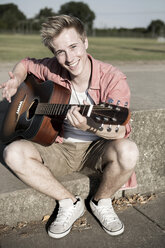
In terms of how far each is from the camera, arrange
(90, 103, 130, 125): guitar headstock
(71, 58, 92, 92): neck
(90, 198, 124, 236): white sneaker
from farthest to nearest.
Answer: (71, 58, 92, 92): neck, (90, 198, 124, 236): white sneaker, (90, 103, 130, 125): guitar headstock

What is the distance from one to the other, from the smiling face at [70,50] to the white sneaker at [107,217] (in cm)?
117

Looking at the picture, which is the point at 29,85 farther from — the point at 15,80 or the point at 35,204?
the point at 35,204

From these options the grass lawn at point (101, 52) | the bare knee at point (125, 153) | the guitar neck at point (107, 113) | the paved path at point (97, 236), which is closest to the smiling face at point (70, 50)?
the guitar neck at point (107, 113)

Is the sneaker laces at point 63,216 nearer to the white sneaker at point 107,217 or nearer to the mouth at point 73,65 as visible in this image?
the white sneaker at point 107,217

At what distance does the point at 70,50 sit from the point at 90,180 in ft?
3.95

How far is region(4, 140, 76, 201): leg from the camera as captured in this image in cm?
265

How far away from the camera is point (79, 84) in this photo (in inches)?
117

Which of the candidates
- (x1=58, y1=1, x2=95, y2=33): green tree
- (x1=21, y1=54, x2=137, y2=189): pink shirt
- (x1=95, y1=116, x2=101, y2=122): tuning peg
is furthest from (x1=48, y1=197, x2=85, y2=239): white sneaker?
(x1=58, y1=1, x2=95, y2=33): green tree

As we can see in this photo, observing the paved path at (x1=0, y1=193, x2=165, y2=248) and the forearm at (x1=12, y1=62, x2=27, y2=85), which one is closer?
the paved path at (x1=0, y1=193, x2=165, y2=248)

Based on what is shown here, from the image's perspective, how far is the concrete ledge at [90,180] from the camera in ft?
9.05

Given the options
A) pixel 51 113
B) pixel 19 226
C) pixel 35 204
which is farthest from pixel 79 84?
pixel 19 226


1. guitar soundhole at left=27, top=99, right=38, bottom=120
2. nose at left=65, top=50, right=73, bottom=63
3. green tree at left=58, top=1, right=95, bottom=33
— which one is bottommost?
green tree at left=58, top=1, right=95, bottom=33

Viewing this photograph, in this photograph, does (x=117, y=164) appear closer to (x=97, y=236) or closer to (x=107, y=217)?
(x=107, y=217)

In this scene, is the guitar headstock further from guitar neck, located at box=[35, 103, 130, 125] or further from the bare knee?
the bare knee
